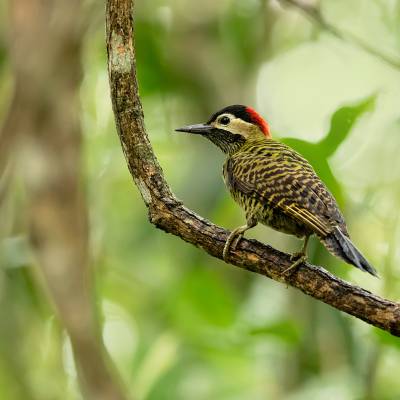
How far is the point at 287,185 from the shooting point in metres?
4.54

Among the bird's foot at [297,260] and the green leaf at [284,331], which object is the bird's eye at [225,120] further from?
the bird's foot at [297,260]

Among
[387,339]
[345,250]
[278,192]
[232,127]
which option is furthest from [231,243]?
[232,127]

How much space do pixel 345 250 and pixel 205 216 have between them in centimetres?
168

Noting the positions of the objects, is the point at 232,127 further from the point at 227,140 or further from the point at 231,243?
the point at 231,243

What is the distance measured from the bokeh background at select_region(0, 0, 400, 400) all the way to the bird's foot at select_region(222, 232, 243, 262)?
1.85 feet

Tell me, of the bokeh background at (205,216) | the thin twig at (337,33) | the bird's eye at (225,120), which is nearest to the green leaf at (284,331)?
the bokeh background at (205,216)

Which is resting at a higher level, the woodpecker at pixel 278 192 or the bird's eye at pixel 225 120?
the bird's eye at pixel 225 120

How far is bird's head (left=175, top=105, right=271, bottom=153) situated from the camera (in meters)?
5.56

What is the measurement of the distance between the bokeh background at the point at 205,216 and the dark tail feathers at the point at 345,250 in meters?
0.40

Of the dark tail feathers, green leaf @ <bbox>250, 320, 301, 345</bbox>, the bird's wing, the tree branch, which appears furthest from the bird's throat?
the tree branch

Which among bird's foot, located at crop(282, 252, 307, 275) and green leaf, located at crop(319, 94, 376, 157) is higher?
green leaf, located at crop(319, 94, 376, 157)

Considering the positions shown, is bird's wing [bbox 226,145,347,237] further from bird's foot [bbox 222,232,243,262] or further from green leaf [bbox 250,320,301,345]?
green leaf [bbox 250,320,301,345]

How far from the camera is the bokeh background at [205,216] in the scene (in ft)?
15.8

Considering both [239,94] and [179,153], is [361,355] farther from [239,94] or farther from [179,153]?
[179,153]
